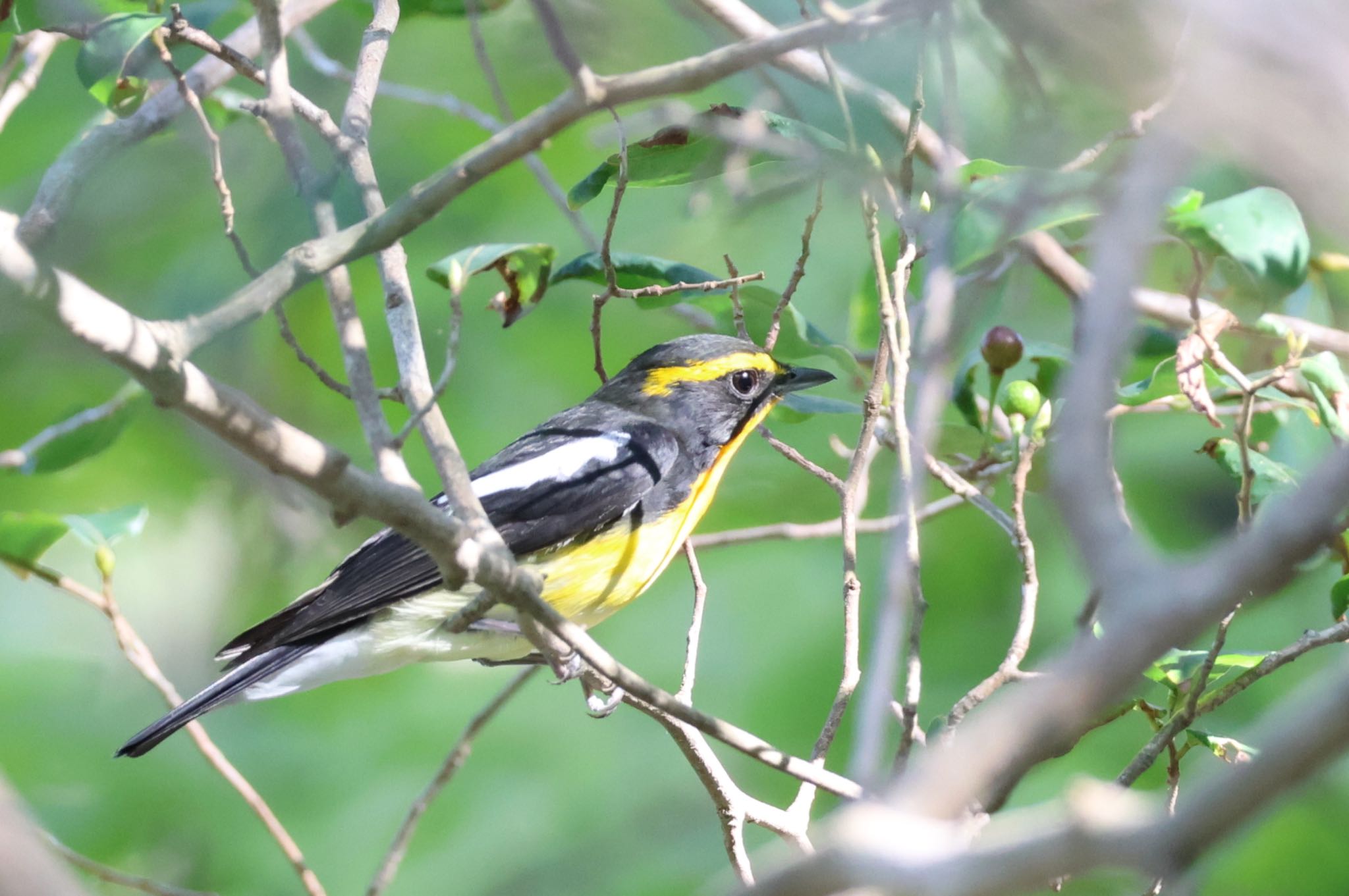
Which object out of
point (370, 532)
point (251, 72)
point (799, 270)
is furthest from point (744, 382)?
point (370, 532)

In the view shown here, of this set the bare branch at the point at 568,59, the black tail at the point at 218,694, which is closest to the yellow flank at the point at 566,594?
the black tail at the point at 218,694

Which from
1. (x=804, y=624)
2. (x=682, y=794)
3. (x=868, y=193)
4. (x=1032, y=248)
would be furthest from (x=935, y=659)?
(x=868, y=193)

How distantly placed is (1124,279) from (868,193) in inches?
47.0

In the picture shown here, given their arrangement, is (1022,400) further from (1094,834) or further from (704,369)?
(1094,834)

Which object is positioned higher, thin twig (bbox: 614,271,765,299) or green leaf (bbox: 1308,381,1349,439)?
thin twig (bbox: 614,271,765,299)

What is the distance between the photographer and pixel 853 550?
7.52ft

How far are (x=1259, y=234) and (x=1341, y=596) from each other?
0.66 meters

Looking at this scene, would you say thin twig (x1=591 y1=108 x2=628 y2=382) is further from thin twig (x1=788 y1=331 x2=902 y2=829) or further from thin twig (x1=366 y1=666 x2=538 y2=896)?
thin twig (x1=366 y1=666 x2=538 y2=896)

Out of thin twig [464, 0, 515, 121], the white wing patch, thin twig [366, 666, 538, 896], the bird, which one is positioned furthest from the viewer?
the white wing patch

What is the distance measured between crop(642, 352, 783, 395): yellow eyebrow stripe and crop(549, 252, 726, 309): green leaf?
699 millimetres

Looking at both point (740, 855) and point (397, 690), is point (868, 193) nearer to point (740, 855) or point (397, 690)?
point (740, 855)

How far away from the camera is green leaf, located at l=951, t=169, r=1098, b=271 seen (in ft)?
5.96

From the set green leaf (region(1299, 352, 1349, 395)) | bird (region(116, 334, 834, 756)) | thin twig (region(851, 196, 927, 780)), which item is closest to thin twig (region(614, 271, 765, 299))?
thin twig (region(851, 196, 927, 780))

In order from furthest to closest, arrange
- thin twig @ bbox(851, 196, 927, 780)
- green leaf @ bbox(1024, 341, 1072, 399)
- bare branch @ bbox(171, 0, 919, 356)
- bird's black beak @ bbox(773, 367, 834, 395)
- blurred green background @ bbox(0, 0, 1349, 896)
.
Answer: blurred green background @ bbox(0, 0, 1349, 896) < bird's black beak @ bbox(773, 367, 834, 395) < green leaf @ bbox(1024, 341, 1072, 399) < bare branch @ bbox(171, 0, 919, 356) < thin twig @ bbox(851, 196, 927, 780)
